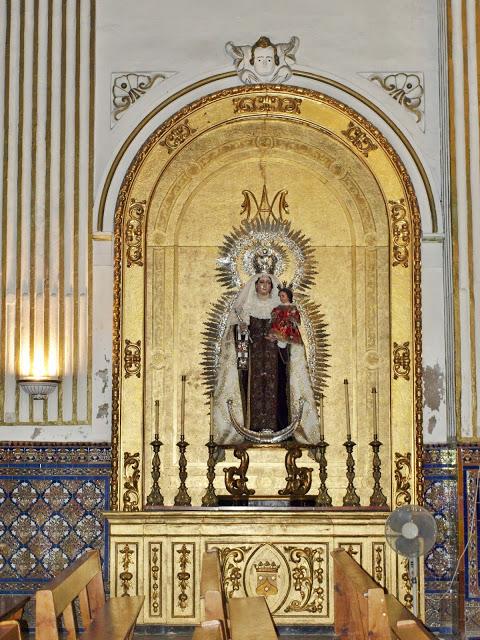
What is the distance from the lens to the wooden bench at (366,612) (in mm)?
4633

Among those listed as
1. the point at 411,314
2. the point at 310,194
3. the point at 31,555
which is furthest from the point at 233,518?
the point at 310,194

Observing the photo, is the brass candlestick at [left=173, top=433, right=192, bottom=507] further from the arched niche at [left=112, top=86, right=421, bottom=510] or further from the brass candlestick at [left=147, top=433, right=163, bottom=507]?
the arched niche at [left=112, top=86, right=421, bottom=510]

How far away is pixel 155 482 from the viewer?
934cm

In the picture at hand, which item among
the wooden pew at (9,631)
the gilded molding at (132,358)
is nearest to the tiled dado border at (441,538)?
the gilded molding at (132,358)

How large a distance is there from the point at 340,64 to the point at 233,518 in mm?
4145

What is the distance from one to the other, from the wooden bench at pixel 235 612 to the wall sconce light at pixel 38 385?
12.6ft

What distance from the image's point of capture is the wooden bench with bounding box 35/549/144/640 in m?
4.88

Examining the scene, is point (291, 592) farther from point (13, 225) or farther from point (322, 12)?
point (322, 12)

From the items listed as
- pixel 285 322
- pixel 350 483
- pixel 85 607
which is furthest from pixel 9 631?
pixel 285 322

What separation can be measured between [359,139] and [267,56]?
111 centimetres

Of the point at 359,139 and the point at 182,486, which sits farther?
the point at 359,139

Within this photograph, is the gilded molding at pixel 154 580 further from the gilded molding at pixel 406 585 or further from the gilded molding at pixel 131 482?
the gilded molding at pixel 406 585

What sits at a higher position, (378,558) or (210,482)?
(210,482)

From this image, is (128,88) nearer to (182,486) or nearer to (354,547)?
(182,486)
